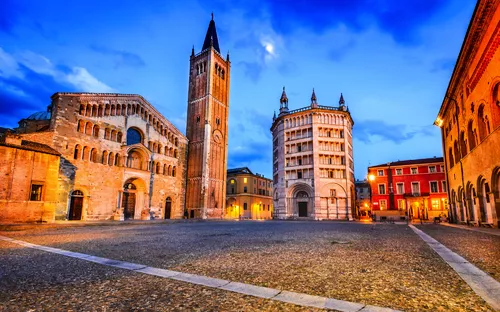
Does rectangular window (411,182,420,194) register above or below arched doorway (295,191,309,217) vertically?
above

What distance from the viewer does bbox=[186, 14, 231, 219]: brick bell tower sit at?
39.8 m

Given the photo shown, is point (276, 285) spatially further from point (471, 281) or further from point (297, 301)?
point (471, 281)

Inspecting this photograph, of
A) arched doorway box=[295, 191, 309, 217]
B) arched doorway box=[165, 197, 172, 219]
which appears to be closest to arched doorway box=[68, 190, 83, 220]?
arched doorway box=[165, 197, 172, 219]

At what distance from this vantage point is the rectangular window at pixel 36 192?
66.2ft

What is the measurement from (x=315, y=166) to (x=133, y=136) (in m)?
30.5

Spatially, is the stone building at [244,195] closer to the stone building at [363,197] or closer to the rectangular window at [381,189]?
the stone building at [363,197]

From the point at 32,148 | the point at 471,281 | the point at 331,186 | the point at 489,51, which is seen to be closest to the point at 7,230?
the point at 32,148

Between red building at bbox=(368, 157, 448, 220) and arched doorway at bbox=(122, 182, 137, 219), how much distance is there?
115ft

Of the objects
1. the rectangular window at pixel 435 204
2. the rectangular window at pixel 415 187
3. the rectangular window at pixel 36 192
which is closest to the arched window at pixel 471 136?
the rectangular window at pixel 435 204

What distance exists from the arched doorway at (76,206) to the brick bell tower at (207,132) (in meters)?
15.5

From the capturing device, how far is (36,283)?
423 cm

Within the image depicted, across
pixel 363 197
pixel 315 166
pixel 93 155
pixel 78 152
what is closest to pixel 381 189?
pixel 315 166

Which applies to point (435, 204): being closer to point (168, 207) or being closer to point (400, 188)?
point (400, 188)

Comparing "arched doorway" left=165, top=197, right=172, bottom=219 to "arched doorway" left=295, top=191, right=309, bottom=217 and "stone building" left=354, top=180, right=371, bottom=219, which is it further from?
"stone building" left=354, top=180, right=371, bottom=219
